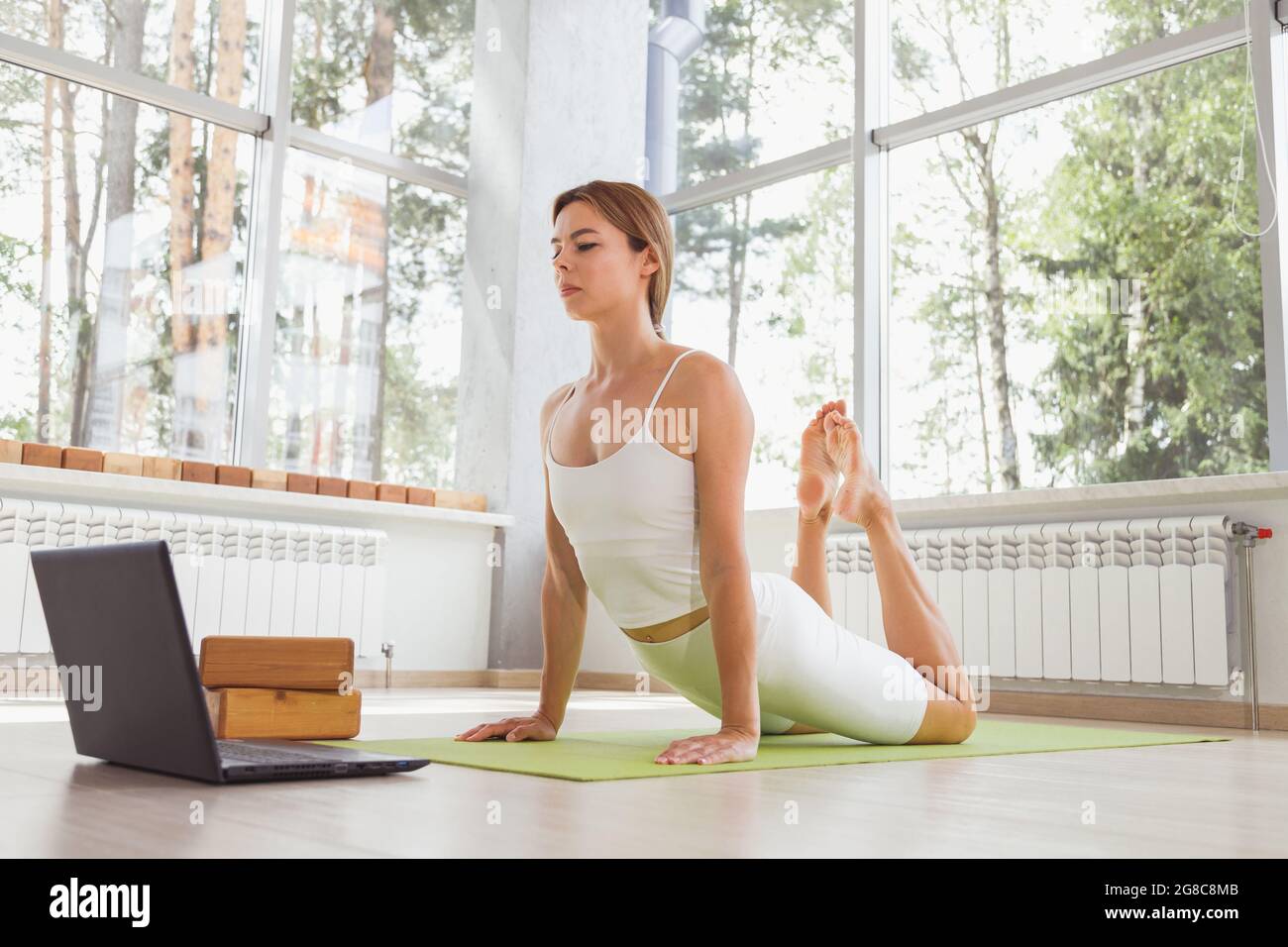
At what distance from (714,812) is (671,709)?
2.54 m

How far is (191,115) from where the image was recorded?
527cm

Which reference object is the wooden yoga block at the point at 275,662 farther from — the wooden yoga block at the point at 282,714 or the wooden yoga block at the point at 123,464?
the wooden yoga block at the point at 123,464

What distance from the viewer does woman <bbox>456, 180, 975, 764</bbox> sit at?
1.94 m

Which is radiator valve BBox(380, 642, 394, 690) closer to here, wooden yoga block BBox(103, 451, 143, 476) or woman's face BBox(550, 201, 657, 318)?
wooden yoga block BBox(103, 451, 143, 476)

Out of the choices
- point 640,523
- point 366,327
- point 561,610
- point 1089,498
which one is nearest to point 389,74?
point 366,327

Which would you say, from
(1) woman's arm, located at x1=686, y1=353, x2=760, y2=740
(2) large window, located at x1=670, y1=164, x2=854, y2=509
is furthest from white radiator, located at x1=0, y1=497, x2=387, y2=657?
(1) woman's arm, located at x1=686, y1=353, x2=760, y2=740

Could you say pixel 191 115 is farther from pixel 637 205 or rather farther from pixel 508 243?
pixel 637 205

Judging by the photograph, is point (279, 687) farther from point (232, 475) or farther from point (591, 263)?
point (232, 475)

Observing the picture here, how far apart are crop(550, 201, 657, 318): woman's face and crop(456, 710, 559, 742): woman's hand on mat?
29.7 inches

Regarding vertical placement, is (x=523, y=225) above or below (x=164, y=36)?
below

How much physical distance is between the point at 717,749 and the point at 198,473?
331cm

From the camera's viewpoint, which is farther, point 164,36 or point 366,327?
point 366,327

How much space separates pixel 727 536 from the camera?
6.30ft
